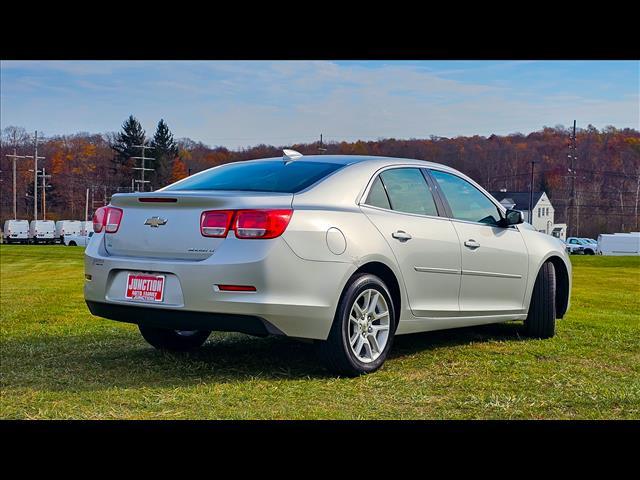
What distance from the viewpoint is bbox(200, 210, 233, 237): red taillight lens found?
484 centimetres

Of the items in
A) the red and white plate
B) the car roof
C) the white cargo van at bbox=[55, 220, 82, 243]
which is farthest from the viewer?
the white cargo van at bbox=[55, 220, 82, 243]

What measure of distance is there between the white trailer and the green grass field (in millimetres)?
53892

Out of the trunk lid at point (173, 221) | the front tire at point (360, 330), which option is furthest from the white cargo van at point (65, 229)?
the front tire at point (360, 330)

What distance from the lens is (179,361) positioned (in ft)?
19.1

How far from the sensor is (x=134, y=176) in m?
89.8

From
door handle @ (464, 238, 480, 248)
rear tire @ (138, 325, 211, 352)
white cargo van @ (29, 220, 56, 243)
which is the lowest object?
white cargo van @ (29, 220, 56, 243)

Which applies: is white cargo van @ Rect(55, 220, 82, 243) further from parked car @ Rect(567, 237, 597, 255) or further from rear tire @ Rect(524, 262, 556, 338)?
rear tire @ Rect(524, 262, 556, 338)

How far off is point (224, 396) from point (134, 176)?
88.4 m

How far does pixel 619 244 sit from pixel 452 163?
29.5 meters

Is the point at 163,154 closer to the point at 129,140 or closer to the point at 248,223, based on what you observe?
the point at 129,140

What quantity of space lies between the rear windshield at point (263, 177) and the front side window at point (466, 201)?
1.26 metres

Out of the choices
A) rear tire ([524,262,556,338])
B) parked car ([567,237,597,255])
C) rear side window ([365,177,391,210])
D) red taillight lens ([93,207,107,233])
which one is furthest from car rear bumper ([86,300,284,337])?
parked car ([567,237,597,255])
